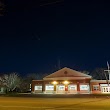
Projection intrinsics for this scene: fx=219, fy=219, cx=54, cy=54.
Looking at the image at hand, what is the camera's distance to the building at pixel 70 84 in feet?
179

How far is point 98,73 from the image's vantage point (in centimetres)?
9050

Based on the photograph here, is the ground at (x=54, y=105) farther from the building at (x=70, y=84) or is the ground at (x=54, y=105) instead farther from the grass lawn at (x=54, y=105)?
the building at (x=70, y=84)

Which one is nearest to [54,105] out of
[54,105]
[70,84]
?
[54,105]

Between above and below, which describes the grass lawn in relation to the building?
below

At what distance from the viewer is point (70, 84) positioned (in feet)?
182

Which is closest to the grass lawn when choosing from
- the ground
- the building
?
the ground

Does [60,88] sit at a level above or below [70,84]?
below

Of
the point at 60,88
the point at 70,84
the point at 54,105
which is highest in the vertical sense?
the point at 70,84

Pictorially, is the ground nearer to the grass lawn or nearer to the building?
the grass lawn

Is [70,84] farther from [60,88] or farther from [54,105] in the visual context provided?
[54,105]

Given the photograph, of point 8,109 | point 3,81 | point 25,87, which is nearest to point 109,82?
point 25,87

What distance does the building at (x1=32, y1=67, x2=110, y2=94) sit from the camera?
54625 mm

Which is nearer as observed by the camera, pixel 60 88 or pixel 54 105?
pixel 54 105

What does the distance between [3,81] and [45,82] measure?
21.2m
